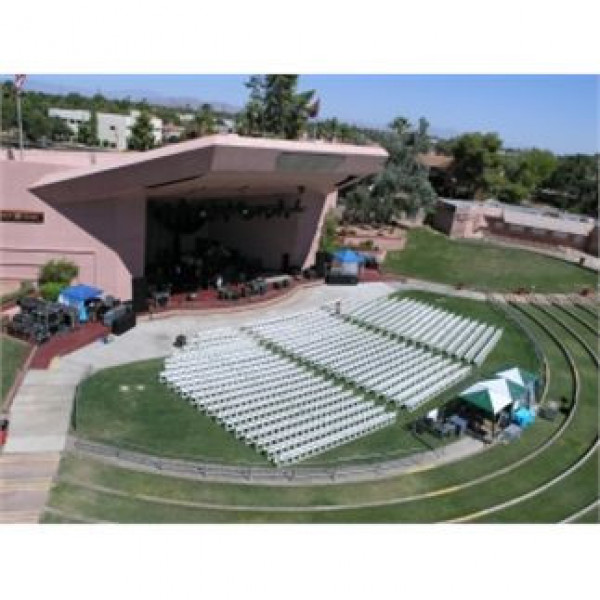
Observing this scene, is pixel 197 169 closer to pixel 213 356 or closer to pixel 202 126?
pixel 213 356

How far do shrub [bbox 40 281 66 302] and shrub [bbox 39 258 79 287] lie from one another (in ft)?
1.64

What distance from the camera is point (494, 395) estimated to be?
920 inches

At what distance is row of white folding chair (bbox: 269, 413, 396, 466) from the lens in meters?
20.5

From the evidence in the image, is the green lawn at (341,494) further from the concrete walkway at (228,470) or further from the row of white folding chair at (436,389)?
the row of white folding chair at (436,389)

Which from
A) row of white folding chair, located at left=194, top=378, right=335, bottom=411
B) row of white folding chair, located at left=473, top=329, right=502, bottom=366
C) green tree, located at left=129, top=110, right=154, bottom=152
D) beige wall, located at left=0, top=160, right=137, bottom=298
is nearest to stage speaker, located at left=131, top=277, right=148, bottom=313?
beige wall, located at left=0, top=160, right=137, bottom=298

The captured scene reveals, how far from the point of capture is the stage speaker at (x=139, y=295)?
33.1 metres

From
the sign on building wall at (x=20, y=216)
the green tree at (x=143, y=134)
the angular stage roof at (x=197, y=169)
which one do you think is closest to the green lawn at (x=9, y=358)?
the sign on building wall at (x=20, y=216)

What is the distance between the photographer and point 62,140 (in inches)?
3580

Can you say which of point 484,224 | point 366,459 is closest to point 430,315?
point 366,459

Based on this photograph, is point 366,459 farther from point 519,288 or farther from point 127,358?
point 519,288

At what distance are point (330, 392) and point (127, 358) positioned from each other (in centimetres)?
920

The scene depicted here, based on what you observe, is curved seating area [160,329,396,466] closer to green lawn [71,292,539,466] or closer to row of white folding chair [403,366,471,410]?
green lawn [71,292,539,466]

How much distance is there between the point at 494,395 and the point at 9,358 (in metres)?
19.1

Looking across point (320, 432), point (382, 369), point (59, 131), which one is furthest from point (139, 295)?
point (59, 131)
